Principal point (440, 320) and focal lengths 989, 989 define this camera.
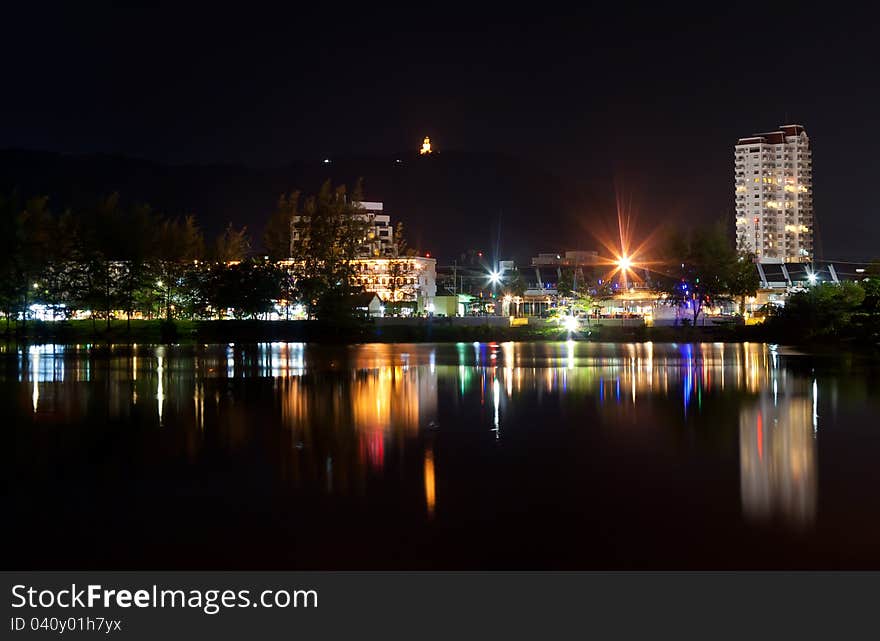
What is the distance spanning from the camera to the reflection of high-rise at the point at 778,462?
873cm

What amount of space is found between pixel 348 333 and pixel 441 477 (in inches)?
1839

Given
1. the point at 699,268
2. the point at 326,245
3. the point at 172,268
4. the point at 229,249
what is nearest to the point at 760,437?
the point at 699,268

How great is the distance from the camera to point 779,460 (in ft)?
37.3

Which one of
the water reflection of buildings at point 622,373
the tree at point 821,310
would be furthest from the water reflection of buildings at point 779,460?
the tree at point 821,310

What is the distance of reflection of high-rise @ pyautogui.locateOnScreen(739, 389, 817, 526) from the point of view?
8.73m

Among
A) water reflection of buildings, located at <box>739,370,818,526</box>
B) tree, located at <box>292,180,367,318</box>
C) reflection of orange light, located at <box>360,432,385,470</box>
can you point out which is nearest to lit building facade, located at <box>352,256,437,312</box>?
tree, located at <box>292,180,367,318</box>

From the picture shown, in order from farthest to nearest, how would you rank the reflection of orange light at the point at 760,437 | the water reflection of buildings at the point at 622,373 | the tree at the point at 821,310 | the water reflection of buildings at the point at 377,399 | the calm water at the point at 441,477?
the tree at the point at 821,310, the water reflection of buildings at the point at 622,373, the reflection of orange light at the point at 760,437, the water reflection of buildings at the point at 377,399, the calm water at the point at 441,477

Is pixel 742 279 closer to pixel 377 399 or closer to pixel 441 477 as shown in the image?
pixel 377 399

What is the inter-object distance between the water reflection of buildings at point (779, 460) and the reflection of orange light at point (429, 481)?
2.74 metres

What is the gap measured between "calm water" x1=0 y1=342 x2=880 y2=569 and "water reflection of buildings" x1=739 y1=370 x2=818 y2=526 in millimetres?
42

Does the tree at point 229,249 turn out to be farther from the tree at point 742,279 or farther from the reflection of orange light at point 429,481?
the reflection of orange light at point 429,481
